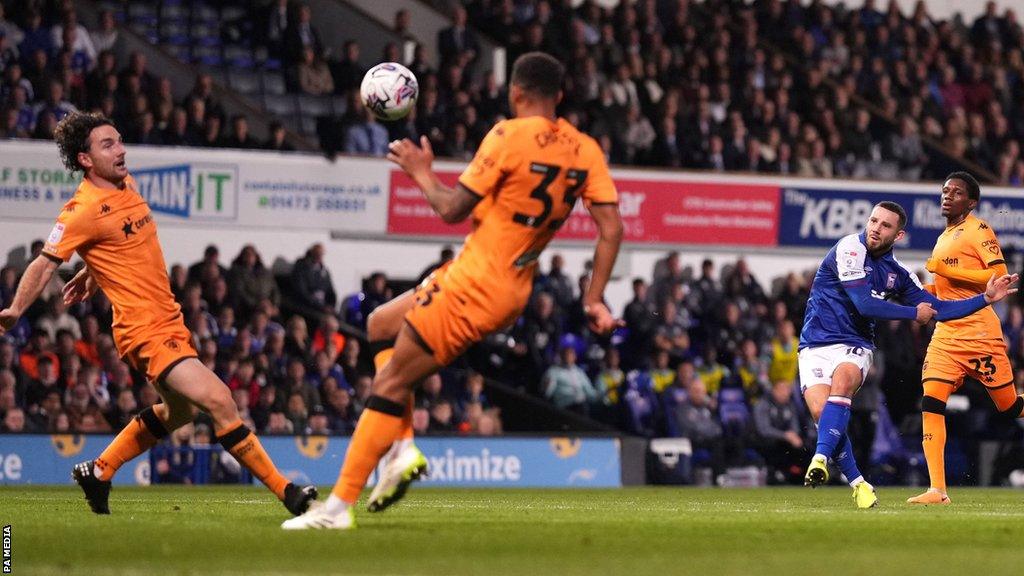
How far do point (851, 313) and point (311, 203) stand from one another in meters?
11.4

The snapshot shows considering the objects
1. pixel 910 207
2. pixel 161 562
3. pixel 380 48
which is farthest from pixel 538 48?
pixel 161 562

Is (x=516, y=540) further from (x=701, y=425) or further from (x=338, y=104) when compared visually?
(x=338, y=104)

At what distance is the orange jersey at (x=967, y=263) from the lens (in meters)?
12.8

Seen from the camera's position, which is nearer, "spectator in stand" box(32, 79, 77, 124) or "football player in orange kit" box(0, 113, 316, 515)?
"football player in orange kit" box(0, 113, 316, 515)

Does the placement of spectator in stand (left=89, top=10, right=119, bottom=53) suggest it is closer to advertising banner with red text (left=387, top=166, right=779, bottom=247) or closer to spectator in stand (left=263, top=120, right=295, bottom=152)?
spectator in stand (left=263, top=120, right=295, bottom=152)

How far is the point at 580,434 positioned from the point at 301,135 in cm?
687

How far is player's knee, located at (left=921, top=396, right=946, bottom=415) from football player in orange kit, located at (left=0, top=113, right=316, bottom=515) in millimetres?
5756

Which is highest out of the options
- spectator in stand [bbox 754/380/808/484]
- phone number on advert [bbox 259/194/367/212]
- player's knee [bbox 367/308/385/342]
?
phone number on advert [bbox 259/194/367/212]

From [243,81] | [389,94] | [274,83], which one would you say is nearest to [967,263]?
[389,94]

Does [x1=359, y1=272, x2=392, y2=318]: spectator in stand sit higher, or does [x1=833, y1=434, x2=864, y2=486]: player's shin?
[x1=359, y1=272, x2=392, y2=318]: spectator in stand

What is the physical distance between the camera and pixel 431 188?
766 cm

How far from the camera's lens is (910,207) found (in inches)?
1009

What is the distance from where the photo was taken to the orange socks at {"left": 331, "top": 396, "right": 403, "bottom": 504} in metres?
7.83

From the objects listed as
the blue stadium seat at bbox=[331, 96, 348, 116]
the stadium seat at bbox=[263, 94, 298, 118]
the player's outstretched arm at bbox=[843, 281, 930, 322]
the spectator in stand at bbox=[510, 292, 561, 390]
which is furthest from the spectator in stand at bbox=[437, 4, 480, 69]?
the player's outstretched arm at bbox=[843, 281, 930, 322]
